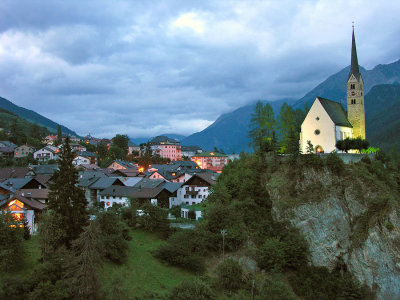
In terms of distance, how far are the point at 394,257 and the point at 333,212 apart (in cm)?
784

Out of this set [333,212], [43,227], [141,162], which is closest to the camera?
[43,227]

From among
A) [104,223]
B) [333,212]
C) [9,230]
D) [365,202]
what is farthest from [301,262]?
[9,230]

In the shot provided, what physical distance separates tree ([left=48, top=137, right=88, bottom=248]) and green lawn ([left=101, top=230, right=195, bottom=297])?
15.7 feet

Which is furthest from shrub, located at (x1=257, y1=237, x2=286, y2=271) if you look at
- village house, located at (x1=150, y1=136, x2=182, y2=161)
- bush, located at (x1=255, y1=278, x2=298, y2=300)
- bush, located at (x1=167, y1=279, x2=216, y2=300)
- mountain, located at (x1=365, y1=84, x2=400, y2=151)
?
village house, located at (x1=150, y1=136, x2=182, y2=161)

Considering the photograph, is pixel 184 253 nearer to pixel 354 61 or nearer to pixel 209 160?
pixel 354 61

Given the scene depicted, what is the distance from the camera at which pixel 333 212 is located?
41.2 metres

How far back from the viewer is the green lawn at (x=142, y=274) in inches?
1181

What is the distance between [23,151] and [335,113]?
104m

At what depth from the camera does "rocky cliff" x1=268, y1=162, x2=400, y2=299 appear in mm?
36406

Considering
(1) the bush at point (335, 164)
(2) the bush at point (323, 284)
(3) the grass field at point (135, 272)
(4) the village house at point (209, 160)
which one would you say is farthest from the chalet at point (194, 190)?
(4) the village house at point (209, 160)

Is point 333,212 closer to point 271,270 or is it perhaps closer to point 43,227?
point 271,270

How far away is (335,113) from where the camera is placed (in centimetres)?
5175

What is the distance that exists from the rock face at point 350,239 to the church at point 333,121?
35.9 feet

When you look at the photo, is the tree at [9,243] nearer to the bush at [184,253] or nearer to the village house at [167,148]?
the bush at [184,253]
